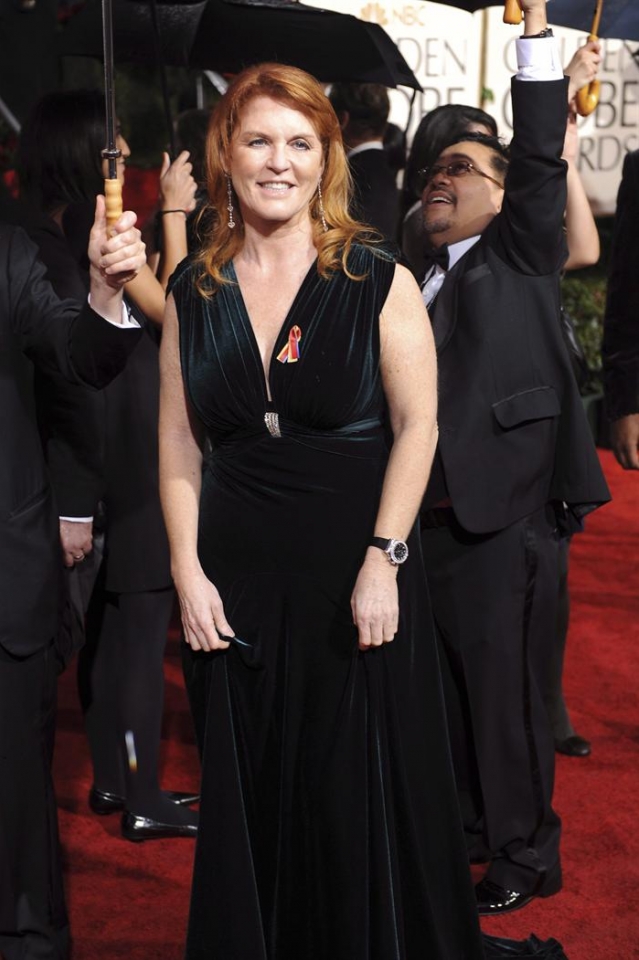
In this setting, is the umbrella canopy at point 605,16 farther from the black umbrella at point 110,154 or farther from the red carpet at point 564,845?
the black umbrella at point 110,154

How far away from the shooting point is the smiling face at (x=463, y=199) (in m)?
3.42

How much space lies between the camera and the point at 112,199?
87.9 inches

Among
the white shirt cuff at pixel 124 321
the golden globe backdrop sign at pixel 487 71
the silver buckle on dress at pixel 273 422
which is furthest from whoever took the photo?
the golden globe backdrop sign at pixel 487 71

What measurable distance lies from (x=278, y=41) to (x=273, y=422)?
3130mm

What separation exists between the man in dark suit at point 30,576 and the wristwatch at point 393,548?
60cm

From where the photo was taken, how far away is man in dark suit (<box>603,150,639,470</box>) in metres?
3.73

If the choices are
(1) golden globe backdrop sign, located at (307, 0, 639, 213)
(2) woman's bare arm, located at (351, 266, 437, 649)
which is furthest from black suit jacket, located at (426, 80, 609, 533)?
(1) golden globe backdrop sign, located at (307, 0, 639, 213)

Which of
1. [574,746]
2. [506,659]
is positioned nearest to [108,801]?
[506,659]

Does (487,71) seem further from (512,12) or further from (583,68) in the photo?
(512,12)

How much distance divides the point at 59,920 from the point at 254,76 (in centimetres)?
187

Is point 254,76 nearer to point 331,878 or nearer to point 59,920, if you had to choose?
point 331,878

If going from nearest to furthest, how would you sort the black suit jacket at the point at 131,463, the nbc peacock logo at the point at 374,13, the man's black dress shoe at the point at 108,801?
the black suit jacket at the point at 131,463, the man's black dress shoe at the point at 108,801, the nbc peacock logo at the point at 374,13

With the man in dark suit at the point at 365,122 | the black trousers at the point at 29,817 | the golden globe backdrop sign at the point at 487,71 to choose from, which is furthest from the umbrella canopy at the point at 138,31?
the black trousers at the point at 29,817

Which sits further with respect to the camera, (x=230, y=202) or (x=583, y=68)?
(x=583, y=68)
